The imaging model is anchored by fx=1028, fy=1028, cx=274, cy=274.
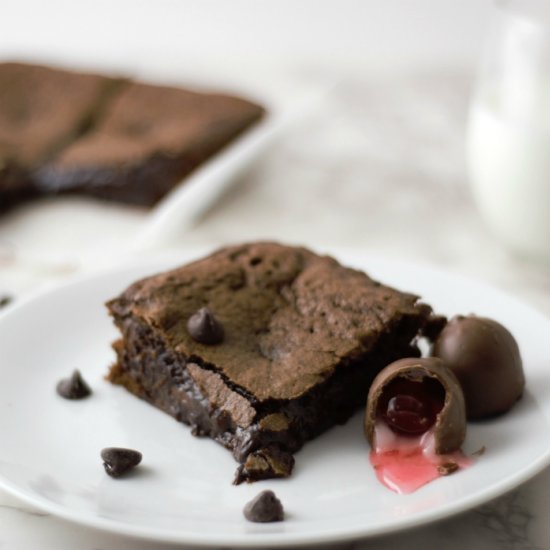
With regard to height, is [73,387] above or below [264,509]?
below

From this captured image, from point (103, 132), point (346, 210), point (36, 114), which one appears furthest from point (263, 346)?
point (36, 114)

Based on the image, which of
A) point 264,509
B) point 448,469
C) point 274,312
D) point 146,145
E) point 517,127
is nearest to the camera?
point 264,509

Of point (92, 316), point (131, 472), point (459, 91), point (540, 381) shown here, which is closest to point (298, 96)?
point (459, 91)

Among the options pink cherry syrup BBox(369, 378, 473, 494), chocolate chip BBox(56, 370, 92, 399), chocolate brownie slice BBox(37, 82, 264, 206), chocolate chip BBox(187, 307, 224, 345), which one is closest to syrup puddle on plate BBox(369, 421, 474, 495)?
pink cherry syrup BBox(369, 378, 473, 494)

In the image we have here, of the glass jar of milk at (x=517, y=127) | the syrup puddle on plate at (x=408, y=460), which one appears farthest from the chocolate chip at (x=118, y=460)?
the glass jar of milk at (x=517, y=127)

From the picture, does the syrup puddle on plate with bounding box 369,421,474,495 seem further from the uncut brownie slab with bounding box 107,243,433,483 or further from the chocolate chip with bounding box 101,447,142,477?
the chocolate chip with bounding box 101,447,142,477

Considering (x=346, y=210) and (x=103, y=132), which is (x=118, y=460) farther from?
(x=103, y=132)
